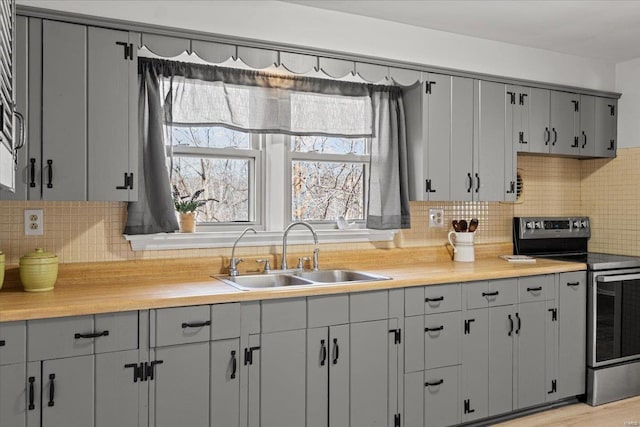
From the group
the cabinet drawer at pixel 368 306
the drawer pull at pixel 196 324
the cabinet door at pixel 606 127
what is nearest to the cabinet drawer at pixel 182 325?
the drawer pull at pixel 196 324

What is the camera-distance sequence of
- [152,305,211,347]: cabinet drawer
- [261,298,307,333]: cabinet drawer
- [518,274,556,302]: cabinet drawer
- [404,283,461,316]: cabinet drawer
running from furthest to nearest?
1. [518,274,556,302]: cabinet drawer
2. [404,283,461,316]: cabinet drawer
3. [261,298,307,333]: cabinet drawer
4. [152,305,211,347]: cabinet drawer

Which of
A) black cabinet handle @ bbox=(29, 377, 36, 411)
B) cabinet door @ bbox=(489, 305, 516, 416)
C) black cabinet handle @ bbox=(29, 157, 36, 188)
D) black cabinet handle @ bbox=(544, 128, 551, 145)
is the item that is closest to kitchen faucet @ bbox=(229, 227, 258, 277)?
black cabinet handle @ bbox=(29, 157, 36, 188)

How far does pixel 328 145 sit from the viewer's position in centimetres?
378

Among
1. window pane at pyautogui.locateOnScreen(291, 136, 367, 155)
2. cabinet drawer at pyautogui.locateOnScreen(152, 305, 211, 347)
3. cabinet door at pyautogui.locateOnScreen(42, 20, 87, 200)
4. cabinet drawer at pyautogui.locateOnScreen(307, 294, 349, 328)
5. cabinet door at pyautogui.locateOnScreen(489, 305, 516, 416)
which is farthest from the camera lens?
window pane at pyautogui.locateOnScreen(291, 136, 367, 155)

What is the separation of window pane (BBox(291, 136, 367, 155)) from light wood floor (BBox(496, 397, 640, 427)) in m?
2.00

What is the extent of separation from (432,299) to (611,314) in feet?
4.78

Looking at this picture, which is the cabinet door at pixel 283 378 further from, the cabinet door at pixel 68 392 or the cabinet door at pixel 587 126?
the cabinet door at pixel 587 126

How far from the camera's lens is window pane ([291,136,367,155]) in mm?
3676

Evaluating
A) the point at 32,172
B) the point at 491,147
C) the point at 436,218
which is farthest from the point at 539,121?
the point at 32,172

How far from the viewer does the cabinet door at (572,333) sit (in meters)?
3.69

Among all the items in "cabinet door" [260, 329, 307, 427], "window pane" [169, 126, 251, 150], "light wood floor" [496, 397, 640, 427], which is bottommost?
"light wood floor" [496, 397, 640, 427]

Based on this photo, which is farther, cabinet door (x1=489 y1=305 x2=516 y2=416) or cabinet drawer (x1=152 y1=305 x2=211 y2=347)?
cabinet door (x1=489 y1=305 x2=516 y2=416)

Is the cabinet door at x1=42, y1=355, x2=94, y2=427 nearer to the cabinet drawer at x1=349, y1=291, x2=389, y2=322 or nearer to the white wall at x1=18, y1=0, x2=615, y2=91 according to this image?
the cabinet drawer at x1=349, y1=291, x2=389, y2=322

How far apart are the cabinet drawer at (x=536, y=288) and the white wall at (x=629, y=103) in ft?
4.89
